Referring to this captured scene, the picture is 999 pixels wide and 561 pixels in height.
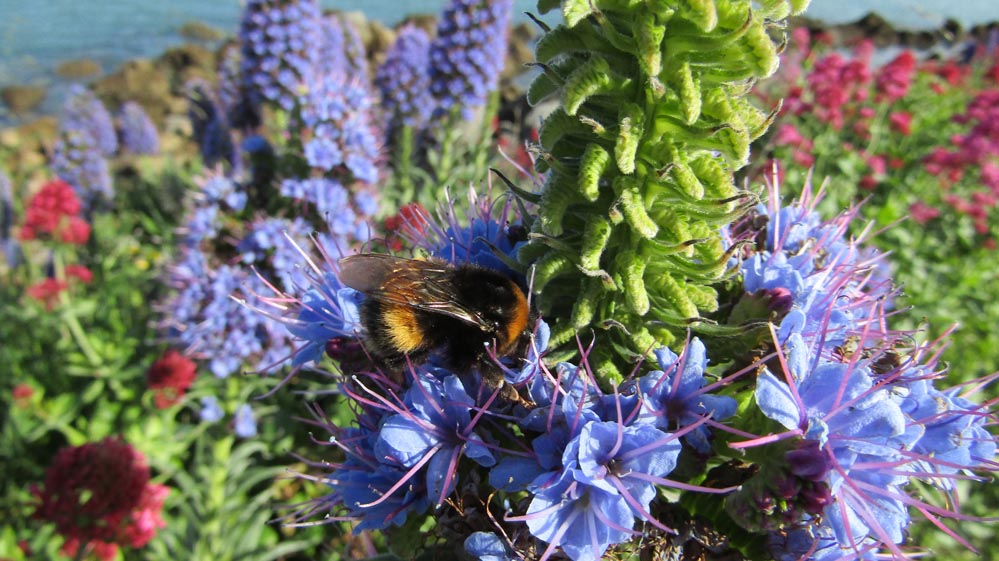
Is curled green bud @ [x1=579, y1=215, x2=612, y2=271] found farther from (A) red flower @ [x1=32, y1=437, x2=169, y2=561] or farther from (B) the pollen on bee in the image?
(A) red flower @ [x1=32, y1=437, x2=169, y2=561]

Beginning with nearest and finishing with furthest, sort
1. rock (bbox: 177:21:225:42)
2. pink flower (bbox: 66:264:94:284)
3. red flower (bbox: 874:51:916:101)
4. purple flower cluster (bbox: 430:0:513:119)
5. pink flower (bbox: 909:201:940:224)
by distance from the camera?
pink flower (bbox: 66:264:94:284)
pink flower (bbox: 909:201:940:224)
purple flower cluster (bbox: 430:0:513:119)
red flower (bbox: 874:51:916:101)
rock (bbox: 177:21:225:42)

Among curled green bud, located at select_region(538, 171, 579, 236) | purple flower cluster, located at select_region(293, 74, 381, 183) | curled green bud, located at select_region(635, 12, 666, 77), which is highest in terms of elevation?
curled green bud, located at select_region(635, 12, 666, 77)

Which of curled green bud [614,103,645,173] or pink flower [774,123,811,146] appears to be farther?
pink flower [774,123,811,146]

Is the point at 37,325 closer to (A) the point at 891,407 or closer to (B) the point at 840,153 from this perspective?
(A) the point at 891,407

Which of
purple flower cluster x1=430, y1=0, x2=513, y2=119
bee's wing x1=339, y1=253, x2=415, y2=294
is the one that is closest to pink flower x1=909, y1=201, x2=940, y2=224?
purple flower cluster x1=430, y1=0, x2=513, y2=119

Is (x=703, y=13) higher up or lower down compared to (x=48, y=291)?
higher up

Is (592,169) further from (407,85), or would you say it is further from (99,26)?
(99,26)

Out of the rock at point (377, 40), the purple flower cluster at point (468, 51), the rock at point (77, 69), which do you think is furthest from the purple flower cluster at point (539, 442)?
the rock at point (77, 69)

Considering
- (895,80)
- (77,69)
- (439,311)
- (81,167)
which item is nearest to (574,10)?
(439,311)
